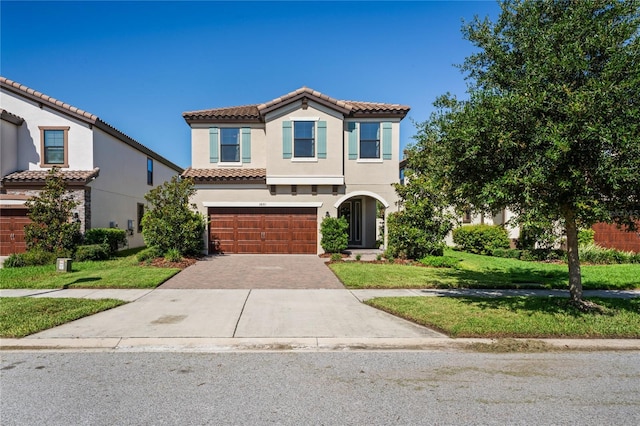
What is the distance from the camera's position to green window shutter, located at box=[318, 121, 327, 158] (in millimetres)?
17562

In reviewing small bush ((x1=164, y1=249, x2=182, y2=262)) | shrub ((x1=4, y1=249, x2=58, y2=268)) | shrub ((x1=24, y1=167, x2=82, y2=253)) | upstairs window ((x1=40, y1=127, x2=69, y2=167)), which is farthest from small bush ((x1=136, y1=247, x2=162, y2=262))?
upstairs window ((x1=40, y1=127, x2=69, y2=167))

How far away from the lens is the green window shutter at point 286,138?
1761 cm

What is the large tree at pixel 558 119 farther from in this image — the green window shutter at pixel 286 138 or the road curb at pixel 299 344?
the green window shutter at pixel 286 138

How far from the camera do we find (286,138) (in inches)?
694

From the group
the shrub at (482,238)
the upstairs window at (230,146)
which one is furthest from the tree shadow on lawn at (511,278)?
the upstairs window at (230,146)

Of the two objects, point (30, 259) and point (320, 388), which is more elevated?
point (30, 259)

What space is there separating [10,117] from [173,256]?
10413mm

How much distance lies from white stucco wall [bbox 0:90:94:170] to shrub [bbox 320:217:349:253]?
11.3 metres

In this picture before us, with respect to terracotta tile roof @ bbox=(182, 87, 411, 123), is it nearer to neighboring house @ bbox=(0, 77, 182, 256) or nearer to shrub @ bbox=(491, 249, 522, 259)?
neighboring house @ bbox=(0, 77, 182, 256)

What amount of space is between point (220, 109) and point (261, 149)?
3.14 meters

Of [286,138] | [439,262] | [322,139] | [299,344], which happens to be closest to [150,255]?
[286,138]

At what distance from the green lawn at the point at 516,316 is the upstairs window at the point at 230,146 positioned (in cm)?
1255

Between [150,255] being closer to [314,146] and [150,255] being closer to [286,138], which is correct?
[286,138]

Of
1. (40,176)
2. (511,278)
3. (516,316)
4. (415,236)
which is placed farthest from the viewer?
(40,176)
